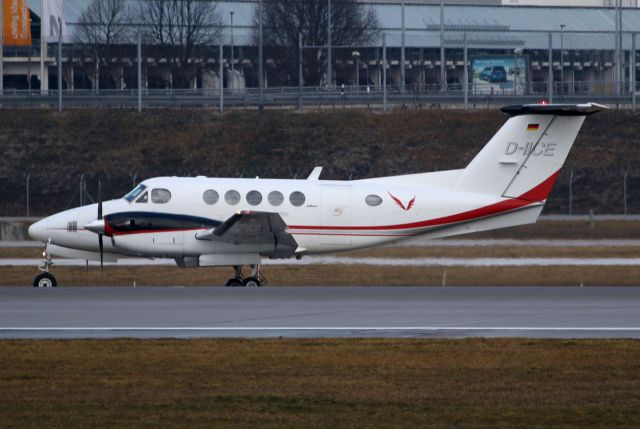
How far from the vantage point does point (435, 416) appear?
11.5 metres

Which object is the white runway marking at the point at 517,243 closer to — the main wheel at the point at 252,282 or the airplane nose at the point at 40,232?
the main wheel at the point at 252,282

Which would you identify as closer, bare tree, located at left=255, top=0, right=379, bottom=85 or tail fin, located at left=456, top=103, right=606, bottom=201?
tail fin, located at left=456, top=103, right=606, bottom=201

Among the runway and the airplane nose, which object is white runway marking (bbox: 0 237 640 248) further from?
the airplane nose

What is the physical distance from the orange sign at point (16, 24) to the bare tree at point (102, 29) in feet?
13.9

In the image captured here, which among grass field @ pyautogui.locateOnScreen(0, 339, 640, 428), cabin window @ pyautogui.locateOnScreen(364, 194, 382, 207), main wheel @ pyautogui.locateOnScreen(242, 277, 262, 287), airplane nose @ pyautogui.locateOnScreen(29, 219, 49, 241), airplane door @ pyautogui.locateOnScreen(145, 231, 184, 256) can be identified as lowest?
grass field @ pyautogui.locateOnScreen(0, 339, 640, 428)

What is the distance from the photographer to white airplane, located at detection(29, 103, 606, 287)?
86.1ft

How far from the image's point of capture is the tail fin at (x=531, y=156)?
26.4m

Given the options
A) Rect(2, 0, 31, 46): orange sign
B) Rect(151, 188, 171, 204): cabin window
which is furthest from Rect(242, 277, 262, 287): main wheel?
Rect(2, 0, 31, 46): orange sign

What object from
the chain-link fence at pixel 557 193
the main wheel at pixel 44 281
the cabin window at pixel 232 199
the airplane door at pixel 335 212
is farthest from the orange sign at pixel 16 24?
the airplane door at pixel 335 212

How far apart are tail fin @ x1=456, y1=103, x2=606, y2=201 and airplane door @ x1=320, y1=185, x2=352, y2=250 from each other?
280 centimetres

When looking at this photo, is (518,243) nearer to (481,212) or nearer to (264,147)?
(481,212)

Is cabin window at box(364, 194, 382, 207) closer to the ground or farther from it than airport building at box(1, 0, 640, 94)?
closer to the ground

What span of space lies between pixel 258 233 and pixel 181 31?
158ft

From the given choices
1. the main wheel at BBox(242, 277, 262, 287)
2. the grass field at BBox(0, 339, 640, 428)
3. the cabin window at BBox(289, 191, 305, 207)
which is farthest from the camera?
the cabin window at BBox(289, 191, 305, 207)
